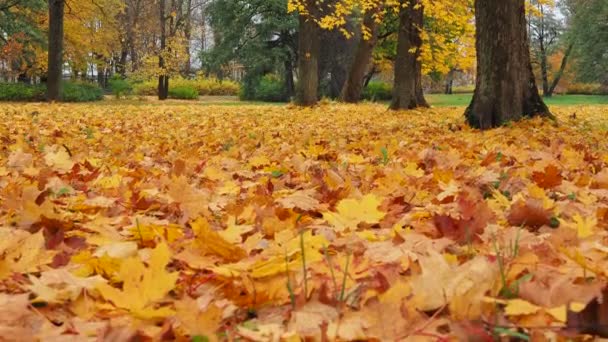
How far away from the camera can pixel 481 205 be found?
1933 mm

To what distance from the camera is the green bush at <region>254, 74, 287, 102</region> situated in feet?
113

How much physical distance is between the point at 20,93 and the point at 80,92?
274 centimetres

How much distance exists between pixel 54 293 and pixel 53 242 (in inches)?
24.1

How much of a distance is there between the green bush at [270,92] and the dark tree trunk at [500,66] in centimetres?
2659

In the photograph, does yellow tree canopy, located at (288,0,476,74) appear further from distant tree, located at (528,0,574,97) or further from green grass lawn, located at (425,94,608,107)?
distant tree, located at (528,0,574,97)

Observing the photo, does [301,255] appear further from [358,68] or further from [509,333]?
[358,68]

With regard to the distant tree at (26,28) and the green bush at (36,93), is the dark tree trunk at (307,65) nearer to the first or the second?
the green bush at (36,93)

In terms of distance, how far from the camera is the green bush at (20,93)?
26.1 meters

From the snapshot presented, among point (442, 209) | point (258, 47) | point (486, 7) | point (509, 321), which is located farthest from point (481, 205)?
point (258, 47)

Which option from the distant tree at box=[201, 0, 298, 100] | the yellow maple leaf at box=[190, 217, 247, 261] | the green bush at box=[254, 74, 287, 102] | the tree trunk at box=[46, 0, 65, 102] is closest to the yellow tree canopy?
the tree trunk at box=[46, 0, 65, 102]

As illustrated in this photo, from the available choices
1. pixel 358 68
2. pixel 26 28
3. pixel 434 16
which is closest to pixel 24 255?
pixel 434 16

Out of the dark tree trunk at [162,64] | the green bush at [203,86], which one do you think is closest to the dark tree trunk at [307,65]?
the dark tree trunk at [162,64]

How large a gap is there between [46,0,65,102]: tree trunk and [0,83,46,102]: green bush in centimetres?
786

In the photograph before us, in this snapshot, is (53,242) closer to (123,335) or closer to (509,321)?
(123,335)
